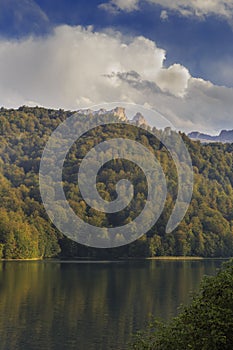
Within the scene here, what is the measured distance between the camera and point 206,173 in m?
156

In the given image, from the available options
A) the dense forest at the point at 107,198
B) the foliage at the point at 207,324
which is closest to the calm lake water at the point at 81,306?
the foliage at the point at 207,324

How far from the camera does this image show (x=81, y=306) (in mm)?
41031

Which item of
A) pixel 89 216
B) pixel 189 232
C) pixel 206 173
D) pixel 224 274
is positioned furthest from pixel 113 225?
pixel 224 274

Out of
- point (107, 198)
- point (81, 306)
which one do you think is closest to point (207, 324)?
point (81, 306)

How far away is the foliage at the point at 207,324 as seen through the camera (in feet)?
43.5

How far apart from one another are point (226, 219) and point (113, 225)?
104 feet

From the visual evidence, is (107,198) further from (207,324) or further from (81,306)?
(207,324)

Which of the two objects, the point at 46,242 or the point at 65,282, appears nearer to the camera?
the point at 65,282

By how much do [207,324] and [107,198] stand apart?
106707 mm

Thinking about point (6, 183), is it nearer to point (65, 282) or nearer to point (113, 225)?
point (113, 225)

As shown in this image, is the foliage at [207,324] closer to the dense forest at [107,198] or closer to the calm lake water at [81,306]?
the calm lake water at [81,306]

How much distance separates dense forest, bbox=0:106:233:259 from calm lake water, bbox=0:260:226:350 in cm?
3603

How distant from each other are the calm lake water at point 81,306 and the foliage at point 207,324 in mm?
14698

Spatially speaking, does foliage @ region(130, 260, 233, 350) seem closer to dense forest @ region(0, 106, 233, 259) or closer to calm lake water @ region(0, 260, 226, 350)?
calm lake water @ region(0, 260, 226, 350)
